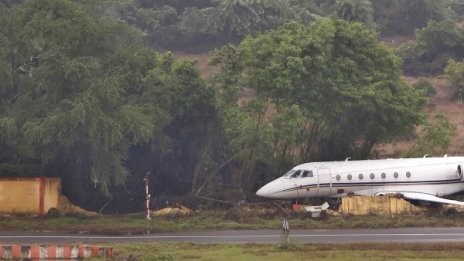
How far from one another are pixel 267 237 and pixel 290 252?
423cm

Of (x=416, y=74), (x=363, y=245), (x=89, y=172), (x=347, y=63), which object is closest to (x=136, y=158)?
(x=89, y=172)

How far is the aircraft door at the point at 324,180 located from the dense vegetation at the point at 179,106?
7.31ft

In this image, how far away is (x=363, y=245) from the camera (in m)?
23.7

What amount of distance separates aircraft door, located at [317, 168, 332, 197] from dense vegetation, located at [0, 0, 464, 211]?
87.7 inches

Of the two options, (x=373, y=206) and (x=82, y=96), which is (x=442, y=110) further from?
(x=82, y=96)

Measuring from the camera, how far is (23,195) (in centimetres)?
3281

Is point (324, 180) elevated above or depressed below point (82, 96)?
below

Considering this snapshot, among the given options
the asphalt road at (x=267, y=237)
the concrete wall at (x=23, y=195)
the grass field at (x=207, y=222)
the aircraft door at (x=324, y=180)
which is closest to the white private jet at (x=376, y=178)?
the aircraft door at (x=324, y=180)

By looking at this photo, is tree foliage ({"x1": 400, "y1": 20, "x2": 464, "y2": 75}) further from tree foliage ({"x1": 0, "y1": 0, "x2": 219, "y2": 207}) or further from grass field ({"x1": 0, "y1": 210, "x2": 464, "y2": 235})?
grass field ({"x1": 0, "y1": 210, "x2": 464, "y2": 235})

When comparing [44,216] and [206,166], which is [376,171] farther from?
[44,216]

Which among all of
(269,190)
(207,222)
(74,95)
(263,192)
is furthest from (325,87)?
(74,95)

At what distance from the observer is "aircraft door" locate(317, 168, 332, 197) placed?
1389 inches

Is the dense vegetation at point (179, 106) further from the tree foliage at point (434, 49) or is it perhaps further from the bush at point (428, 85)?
the tree foliage at point (434, 49)

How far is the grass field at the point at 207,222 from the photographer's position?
29922mm
